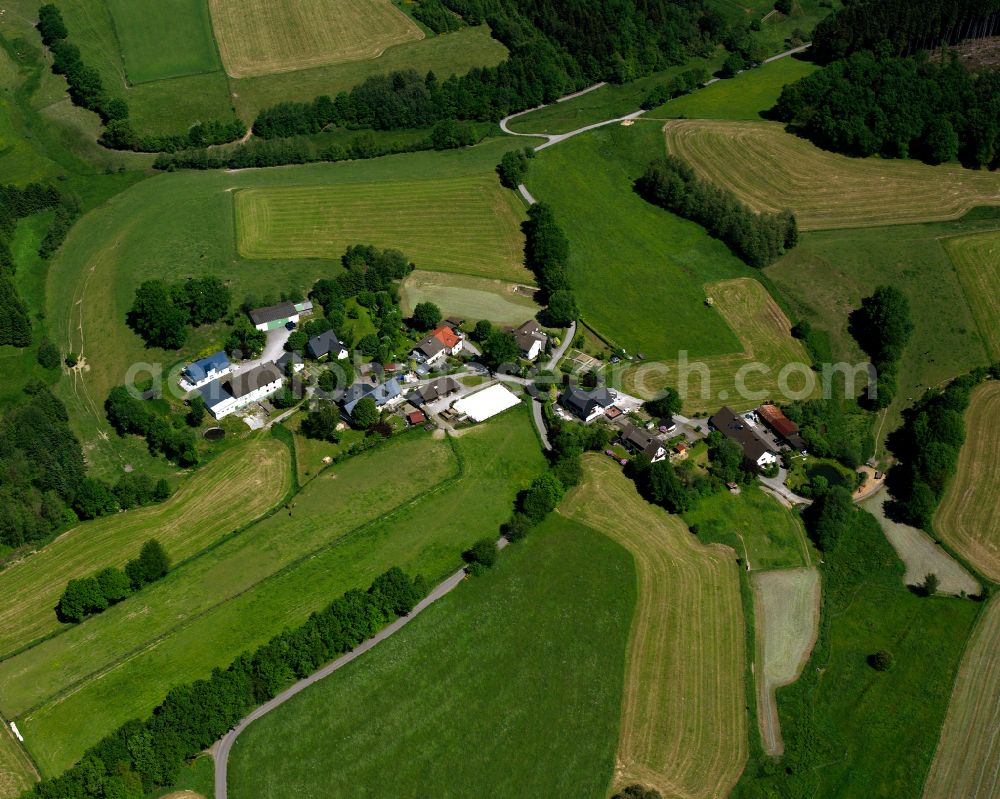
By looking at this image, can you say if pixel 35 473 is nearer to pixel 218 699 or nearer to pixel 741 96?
pixel 218 699

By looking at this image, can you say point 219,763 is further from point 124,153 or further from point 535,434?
point 124,153

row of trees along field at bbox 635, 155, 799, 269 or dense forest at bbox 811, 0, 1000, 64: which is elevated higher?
dense forest at bbox 811, 0, 1000, 64

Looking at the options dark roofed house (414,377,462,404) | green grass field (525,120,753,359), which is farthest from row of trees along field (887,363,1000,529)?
dark roofed house (414,377,462,404)

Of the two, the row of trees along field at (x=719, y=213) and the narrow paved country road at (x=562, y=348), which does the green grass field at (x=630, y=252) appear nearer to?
the row of trees along field at (x=719, y=213)

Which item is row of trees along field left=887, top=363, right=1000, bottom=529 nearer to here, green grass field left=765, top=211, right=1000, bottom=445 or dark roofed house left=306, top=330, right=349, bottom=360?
green grass field left=765, top=211, right=1000, bottom=445

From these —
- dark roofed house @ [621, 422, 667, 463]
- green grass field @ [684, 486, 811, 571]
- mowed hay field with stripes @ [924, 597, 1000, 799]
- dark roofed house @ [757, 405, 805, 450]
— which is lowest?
mowed hay field with stripes @ [924, 597, 1000, 799]

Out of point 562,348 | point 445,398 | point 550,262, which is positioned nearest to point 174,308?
point 445,398
